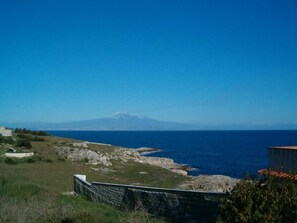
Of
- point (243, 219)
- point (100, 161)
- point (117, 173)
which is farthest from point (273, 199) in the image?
point (100, 161)

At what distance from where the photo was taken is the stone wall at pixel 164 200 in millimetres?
15031

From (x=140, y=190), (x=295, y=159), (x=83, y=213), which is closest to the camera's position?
(x=83, y=213)

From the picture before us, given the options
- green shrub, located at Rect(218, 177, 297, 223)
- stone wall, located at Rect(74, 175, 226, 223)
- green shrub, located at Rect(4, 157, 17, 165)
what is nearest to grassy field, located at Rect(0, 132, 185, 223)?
green shrub, located at Rect(4, 157, 17, 165)

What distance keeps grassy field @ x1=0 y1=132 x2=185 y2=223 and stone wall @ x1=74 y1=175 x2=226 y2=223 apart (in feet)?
2.58

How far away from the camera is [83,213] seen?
13.5 m

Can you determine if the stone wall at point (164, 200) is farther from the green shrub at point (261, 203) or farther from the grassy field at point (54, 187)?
the green shrub at point (261, 203)

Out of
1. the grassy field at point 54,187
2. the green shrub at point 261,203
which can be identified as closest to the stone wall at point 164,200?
the grassy field at point 54,187

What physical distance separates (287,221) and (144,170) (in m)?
36.8

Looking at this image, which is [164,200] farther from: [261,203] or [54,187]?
[54,187]

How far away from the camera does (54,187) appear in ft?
85.5

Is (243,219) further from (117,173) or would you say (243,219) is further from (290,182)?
(117,173)

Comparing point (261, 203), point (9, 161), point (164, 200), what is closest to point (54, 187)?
point (164, 200)

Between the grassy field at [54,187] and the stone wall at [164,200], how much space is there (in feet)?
2.58

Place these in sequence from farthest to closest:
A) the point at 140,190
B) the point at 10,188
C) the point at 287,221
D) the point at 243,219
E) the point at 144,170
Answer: the point at 144,170 < the point at 10,188 < the point at 140,190 < the point at 287,221 < the point at 243,219
